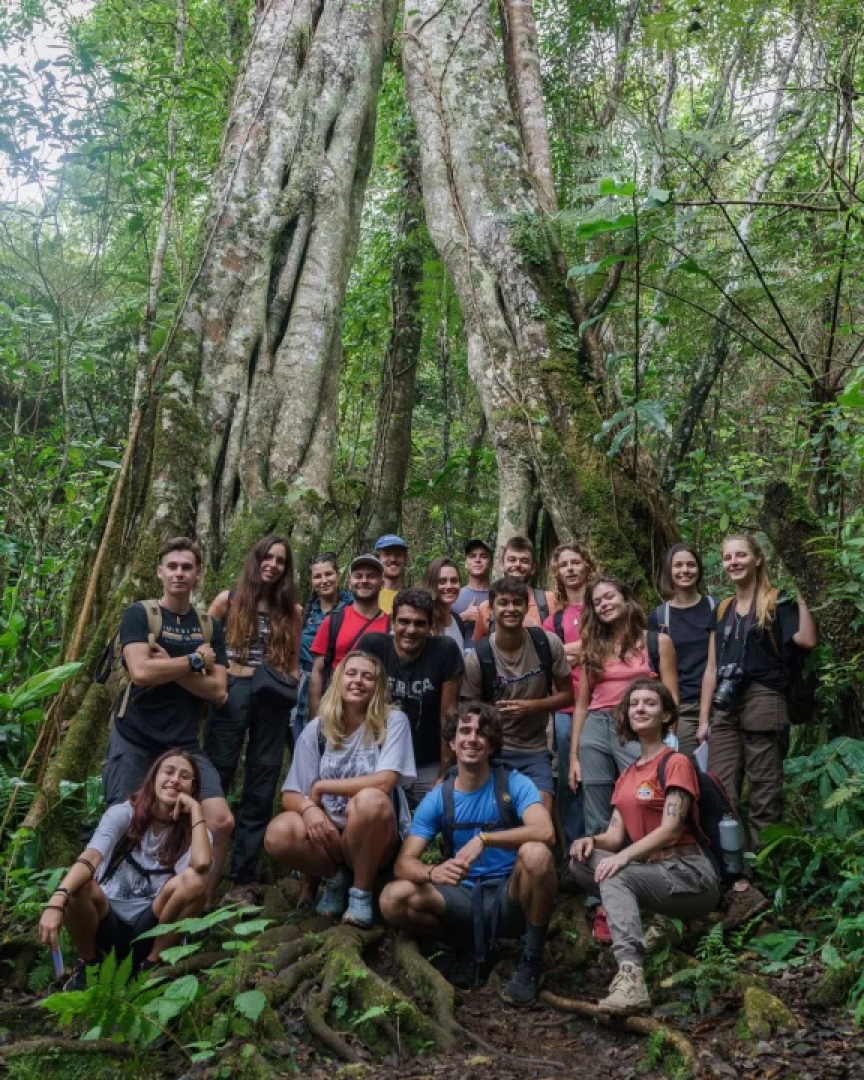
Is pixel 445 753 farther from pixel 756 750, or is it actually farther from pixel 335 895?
pixel 756 750

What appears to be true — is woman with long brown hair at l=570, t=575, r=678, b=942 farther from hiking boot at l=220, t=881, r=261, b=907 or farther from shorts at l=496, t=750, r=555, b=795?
hiking boot at l=220, t=881, r=261, b=907

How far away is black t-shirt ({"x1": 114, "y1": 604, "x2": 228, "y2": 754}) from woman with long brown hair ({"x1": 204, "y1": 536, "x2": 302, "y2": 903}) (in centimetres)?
37

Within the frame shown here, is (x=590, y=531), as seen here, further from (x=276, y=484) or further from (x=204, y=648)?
(x=204, y=648)

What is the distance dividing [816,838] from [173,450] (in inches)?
187

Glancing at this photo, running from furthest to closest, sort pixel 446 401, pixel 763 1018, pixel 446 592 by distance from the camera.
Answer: pixel 446 401 < pixel 446 592 < pixel 763 1018

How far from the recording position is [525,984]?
162 inches

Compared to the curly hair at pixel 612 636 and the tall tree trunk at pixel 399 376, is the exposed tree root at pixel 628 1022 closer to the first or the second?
the curly hair at pixel 612 636

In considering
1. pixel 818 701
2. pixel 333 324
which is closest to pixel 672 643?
pixel 818 701

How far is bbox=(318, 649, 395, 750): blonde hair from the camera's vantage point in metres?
4.73

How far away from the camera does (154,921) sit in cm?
416

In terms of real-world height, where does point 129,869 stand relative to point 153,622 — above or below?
below

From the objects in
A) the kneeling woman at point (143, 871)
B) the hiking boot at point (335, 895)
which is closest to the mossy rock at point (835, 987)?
the hiking boot at point (335, 895)

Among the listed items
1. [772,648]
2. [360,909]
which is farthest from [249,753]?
[772,648]

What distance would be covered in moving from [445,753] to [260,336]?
13.1 ft
